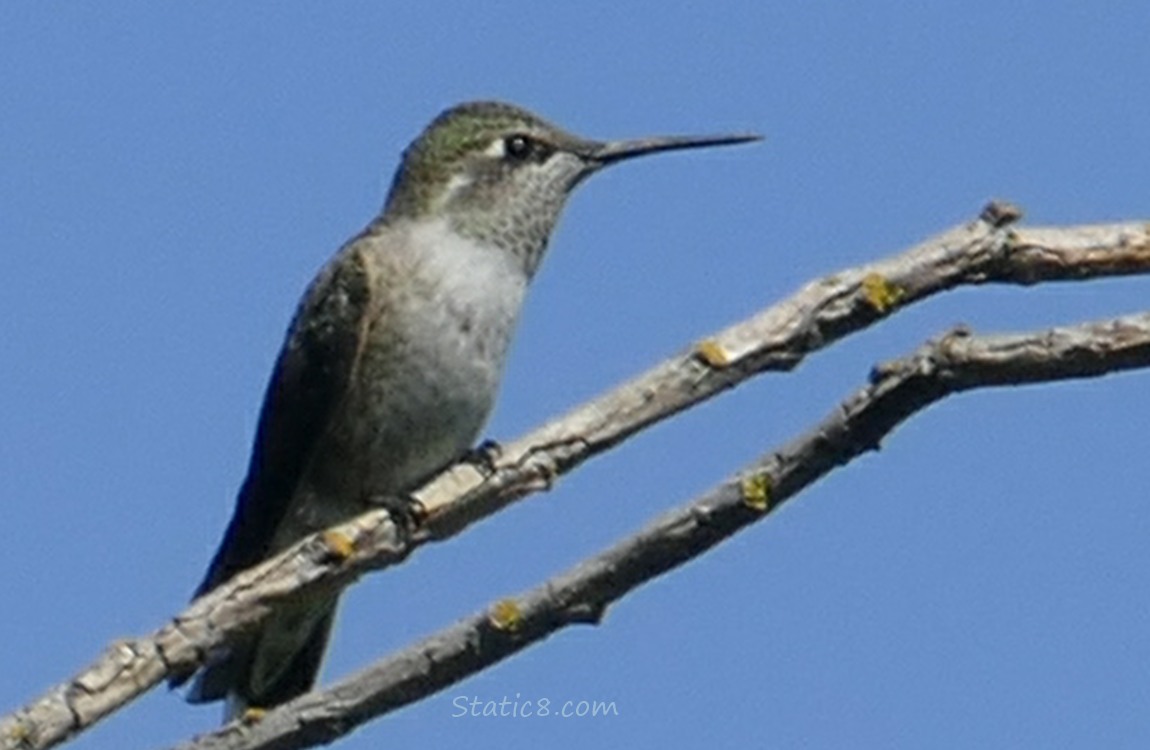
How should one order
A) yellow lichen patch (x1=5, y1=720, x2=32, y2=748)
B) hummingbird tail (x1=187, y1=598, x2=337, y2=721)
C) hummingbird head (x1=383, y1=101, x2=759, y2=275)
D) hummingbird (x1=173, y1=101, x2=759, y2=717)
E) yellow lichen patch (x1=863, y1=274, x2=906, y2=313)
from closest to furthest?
1. yellow lichen patch (x1=5, y1=720, x2=32, y2=748)
2. yellow lichen patch (x1=863, y1=274, x2=906, y2=313)
3. hummingbird tail (x1=187, y1=598, x2=337, y2=721)
4. hummingbird (x1=173, y1=101, x2=759, y2=717)
5. hummingbird head (x1=383, y1=101, x2=759, y2=275)

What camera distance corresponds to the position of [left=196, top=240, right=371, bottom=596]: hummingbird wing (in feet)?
25.6

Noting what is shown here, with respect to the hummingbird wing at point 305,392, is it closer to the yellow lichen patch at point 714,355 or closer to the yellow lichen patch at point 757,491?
the yellow lichen patch at point 714,355

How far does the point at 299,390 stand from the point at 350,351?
0.25m

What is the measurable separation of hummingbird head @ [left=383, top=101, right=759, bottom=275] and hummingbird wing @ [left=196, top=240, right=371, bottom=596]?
42 cm

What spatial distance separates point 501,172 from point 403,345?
2.85 ft

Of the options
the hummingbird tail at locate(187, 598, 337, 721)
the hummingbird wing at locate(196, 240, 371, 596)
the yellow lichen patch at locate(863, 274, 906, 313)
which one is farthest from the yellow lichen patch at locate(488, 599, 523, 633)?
the hummingbird wing at locate(196, 240, 371, 596)

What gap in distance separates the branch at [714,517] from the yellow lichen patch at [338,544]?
676mm

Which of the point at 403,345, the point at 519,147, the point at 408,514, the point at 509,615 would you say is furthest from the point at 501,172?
the point at 509,615

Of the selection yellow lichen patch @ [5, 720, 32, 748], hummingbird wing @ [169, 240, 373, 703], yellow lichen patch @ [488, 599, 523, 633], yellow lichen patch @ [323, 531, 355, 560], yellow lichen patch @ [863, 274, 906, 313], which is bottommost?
yellow lichen patch @ [5, 720, 32, 748]

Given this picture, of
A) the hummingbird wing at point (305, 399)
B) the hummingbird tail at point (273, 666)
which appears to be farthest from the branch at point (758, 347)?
the hummingbird wing at point (305, 399)

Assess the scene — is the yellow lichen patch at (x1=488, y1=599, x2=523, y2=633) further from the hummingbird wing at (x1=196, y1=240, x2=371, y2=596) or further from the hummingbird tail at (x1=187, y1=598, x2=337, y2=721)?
the hummingbird wing at (x1=196, y1=240, x2=371, y2=596)

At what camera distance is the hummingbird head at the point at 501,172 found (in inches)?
320

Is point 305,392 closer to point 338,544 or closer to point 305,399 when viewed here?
point 305,399

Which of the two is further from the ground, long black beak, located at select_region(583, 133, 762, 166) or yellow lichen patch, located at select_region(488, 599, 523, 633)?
long black beak, located at select_region(583, 133, 762, 166)
